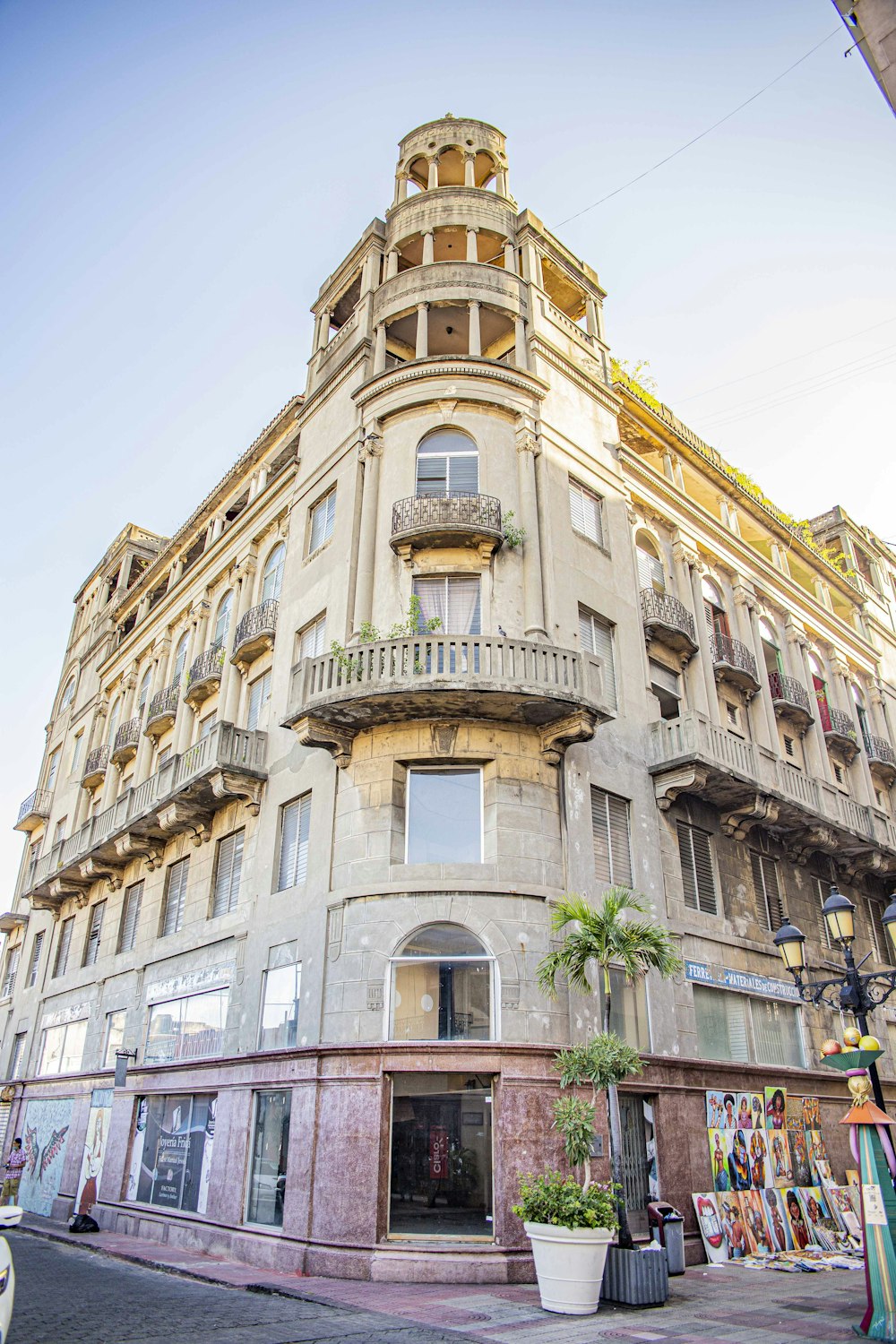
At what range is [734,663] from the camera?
2539 centimetres

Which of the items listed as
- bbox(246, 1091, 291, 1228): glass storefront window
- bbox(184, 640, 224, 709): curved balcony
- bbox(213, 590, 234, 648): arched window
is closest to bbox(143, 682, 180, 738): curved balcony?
bbox(184, 640, 224, 709): curved balcony

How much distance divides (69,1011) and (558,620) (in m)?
20.8

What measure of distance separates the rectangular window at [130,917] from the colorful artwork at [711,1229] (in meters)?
16.8

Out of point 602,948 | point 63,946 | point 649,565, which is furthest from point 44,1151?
point 649,565

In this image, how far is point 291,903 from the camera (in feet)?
59.5

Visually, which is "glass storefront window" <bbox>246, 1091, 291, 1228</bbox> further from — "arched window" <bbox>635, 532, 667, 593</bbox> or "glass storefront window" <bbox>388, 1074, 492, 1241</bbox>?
"arched window" <bbox>635, 532, 667, 593</bbox>

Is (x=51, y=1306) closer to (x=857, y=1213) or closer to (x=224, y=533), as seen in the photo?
(x=857, y=1213)

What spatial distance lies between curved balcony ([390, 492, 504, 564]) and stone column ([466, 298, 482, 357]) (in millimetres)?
4558

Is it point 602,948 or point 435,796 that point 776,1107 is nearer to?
point 602,948

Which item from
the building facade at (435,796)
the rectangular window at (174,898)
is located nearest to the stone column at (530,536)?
the building facade at (435,796)

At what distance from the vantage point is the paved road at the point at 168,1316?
967cm

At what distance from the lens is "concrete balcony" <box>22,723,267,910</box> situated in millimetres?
20828

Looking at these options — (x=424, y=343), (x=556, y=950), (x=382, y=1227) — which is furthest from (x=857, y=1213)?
(x=424, y=343)

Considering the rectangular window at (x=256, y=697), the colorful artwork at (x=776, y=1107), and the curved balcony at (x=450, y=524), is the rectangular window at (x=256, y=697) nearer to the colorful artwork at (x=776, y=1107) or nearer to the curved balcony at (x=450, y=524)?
the curved balcony at (x=450, y=524)
